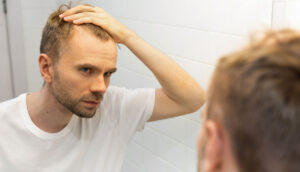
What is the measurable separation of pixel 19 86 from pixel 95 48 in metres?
1.55

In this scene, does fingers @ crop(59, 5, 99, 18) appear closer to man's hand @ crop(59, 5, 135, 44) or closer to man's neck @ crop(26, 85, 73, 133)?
man's hand @ crop(59, 5, 135, 44)

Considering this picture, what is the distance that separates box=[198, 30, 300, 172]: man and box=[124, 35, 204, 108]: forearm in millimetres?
755

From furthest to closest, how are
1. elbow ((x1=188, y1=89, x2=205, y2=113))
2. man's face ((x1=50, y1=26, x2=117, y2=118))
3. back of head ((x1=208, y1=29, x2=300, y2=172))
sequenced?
elbow ((x1=188, y1=89, x2=205, y2=113)), man's face ((x1=50, y1=26, x2=117, y2=118)), back of head ((x1=208, y1=29, x2=300, y2=172))

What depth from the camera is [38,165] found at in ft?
4.37

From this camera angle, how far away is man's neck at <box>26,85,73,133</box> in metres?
1.33

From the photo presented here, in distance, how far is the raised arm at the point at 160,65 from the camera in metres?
1.28

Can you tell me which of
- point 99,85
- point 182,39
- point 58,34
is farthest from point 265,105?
point 182,39

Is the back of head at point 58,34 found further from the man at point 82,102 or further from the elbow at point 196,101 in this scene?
the elbow at point 196,101

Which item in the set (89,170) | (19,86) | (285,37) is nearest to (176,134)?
(89,170)

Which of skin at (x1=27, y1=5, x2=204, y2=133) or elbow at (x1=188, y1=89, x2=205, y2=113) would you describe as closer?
skin at (x1=27, y1=5, x2=204, y2=133)

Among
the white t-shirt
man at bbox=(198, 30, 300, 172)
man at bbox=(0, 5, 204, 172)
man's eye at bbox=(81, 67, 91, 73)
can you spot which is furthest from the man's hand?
man at bbox=(198, 30, 300, 172)

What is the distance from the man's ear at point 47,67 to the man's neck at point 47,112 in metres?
0.04

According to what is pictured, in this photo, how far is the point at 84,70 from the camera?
4.14 ft

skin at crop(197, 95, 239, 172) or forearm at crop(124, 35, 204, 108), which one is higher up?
skin at crop(197, 95, 239, 172)
